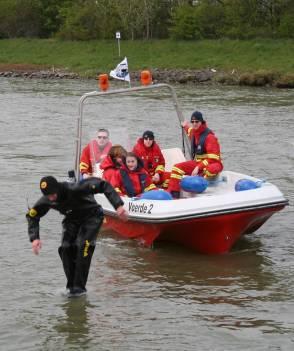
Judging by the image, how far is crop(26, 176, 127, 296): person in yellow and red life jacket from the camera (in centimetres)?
736

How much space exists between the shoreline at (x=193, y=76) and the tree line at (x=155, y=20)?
9.11 metres

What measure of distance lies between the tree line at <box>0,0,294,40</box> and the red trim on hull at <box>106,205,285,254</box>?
39313 millimetres

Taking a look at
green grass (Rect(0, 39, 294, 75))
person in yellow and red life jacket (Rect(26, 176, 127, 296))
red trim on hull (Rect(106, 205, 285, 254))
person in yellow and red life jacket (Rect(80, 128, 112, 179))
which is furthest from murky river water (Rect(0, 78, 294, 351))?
green grass (Rect(0, 39, 294, 75))

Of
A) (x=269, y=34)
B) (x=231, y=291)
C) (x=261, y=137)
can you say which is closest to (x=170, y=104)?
(x=261, y=137)

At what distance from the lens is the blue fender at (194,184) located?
9734 millimetres

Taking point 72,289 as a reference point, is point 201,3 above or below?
above

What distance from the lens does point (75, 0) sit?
213 feet

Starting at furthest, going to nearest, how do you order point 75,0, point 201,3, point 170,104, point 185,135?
point 75,0
point 201,3
point 170,104
point 185,135

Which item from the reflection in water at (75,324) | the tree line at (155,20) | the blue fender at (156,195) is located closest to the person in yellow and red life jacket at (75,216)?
the reflection in water at (75,324)

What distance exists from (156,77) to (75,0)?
2729 cm

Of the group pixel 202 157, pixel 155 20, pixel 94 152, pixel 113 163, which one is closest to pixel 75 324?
pixel 113 163

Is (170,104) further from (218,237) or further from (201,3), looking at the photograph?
(201,3)

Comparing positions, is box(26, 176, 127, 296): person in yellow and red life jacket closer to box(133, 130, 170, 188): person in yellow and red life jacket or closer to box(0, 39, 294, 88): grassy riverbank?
box(133, 130, 170, 188): person in yellow and red life jacket

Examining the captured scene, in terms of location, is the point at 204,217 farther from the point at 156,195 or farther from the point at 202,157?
the point at 202,157
